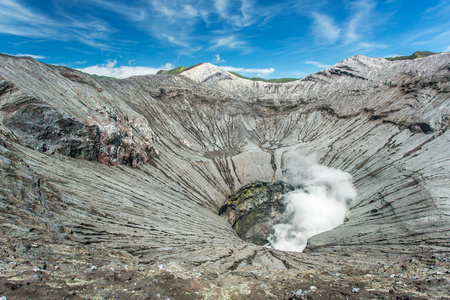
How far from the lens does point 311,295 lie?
11164mm

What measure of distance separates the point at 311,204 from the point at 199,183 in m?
25.4

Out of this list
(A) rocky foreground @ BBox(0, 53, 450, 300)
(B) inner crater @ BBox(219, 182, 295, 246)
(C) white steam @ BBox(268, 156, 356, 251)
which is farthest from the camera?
(B) inner crater @ BBox(219, 182, 295, 246)

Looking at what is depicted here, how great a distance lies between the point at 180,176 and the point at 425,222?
3936 centimetres

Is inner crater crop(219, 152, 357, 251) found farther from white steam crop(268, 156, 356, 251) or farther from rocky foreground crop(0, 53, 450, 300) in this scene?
rocky foreground crop(0, 53, 450, 300)

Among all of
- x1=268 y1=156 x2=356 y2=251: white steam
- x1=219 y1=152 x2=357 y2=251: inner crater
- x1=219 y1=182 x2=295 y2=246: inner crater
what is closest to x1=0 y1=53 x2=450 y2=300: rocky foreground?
x1=219 y1=152 x2=357 y2=251: inner crater

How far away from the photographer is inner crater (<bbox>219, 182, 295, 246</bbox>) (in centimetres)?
4994

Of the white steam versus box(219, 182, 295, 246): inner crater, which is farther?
box(219, 182, 295, 246): inner crater

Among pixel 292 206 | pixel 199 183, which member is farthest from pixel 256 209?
pixel 199 183

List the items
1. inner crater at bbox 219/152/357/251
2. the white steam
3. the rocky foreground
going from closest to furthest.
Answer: the rocky foreground, the white steam, inner crater at bbox 219/152/357/251

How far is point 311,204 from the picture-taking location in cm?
5003

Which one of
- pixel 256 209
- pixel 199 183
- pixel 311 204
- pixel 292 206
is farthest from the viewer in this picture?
pixel 256 209

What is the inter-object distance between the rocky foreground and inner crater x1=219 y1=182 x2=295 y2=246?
7.45 ft

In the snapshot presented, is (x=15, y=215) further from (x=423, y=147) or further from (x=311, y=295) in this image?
(x=423, y=147)

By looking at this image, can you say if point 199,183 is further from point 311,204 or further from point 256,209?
point 311,204
